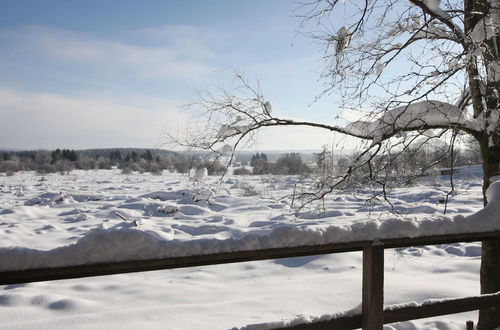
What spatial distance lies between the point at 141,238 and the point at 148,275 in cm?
736

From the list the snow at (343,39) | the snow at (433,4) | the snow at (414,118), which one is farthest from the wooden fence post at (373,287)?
the snow at (343,39)

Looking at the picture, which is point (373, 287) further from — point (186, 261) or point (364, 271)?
point (186, 261)

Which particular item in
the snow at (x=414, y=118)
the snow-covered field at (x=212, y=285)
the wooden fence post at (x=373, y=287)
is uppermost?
the snow at (x=414, y=118)

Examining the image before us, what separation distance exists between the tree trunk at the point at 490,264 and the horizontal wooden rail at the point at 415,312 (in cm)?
232

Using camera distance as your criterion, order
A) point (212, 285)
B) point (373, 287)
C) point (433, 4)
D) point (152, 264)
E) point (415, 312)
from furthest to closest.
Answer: point (212, 285) < point (433, 4) < point (415, 312) < point (373, 287) < point (152, 264)

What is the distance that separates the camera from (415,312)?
2.05 meters

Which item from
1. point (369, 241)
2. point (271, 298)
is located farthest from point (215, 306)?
point (369, 241)

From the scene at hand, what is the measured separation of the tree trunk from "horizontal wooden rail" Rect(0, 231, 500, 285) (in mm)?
2733

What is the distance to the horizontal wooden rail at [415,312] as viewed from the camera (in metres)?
1.87

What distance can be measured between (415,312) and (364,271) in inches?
17.1

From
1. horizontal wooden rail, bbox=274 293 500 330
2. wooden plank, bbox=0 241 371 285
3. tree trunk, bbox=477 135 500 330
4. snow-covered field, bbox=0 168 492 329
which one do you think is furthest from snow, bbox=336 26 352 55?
wooden plank, bbox=0 241 371 285

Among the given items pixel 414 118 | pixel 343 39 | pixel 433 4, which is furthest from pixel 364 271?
pixel 343 39

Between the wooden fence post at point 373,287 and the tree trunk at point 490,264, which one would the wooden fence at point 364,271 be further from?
the tree trunk at point 490,264

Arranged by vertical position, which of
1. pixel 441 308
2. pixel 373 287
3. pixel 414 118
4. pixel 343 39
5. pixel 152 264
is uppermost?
pixel 343 39
